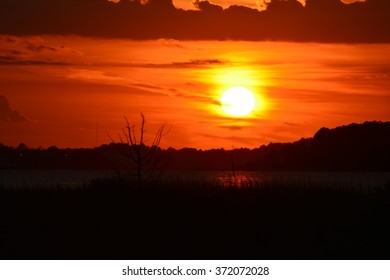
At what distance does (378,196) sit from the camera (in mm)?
27281

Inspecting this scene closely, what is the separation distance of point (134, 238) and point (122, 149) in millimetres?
12035

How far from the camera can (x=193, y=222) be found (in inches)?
968

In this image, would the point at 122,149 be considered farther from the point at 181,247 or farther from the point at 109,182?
the point at 181,247

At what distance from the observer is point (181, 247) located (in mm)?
21828

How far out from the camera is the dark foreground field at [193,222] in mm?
21531

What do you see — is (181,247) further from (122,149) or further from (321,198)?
(122,149)

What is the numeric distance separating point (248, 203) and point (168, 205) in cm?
260

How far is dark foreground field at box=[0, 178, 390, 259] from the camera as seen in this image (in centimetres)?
2153

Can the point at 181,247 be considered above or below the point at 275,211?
below

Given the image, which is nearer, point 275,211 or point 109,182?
point 275,211

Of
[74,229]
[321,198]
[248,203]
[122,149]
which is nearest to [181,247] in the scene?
[74,229]
